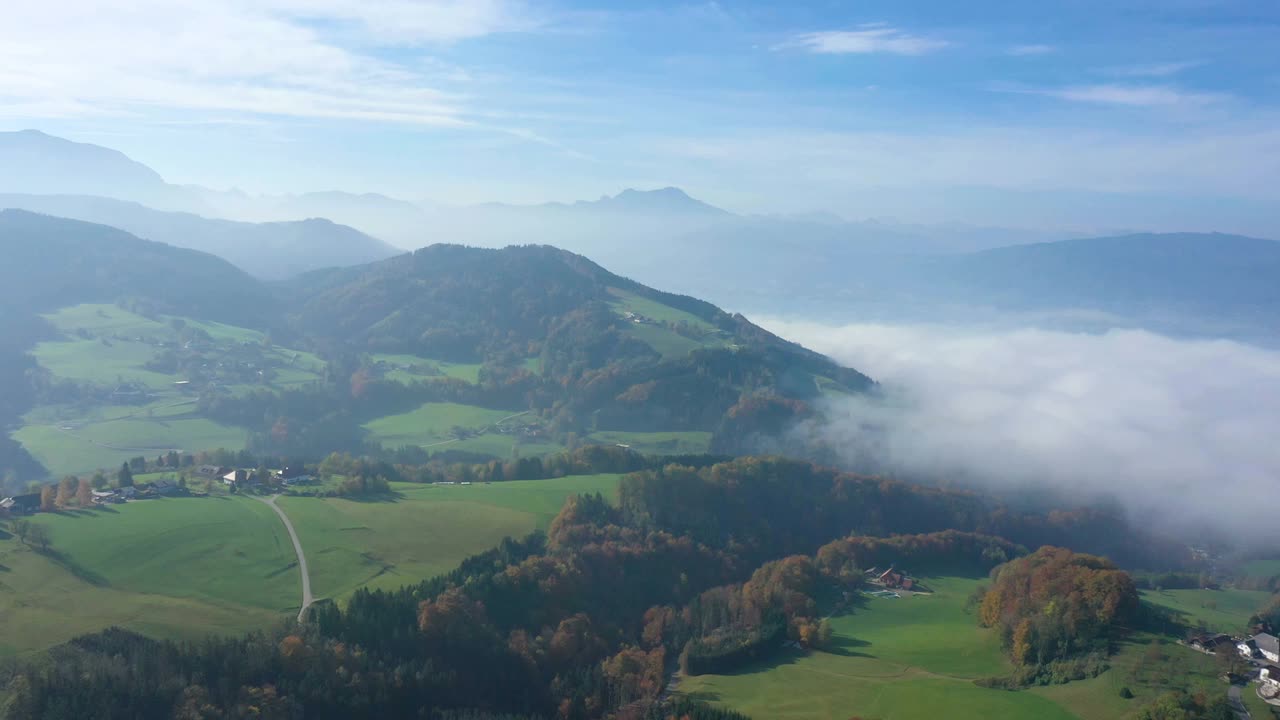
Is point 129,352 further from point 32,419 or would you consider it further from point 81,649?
point 81,649

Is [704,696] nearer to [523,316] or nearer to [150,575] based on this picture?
[150,575]

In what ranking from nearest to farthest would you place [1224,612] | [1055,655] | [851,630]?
1. [1055,655]
2. [851,630]
3. [1224,612]

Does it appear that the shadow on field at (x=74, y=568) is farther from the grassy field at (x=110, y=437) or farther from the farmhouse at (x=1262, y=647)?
the farmhouse at (x=1262, y=647)

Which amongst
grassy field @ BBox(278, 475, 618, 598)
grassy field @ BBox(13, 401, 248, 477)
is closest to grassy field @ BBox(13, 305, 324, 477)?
grassy field @ BBox(13, 401, 248, 477)

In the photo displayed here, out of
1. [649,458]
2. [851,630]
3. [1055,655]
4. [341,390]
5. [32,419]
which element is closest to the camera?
[1055,655]

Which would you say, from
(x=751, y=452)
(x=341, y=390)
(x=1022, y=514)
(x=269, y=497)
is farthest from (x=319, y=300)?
(x=1022, y=514)

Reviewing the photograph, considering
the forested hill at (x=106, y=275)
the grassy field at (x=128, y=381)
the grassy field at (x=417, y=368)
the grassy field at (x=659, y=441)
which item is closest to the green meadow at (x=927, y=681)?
the grassy field at (x=659, y=441)

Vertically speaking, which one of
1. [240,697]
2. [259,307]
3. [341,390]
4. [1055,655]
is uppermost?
[259,307]
